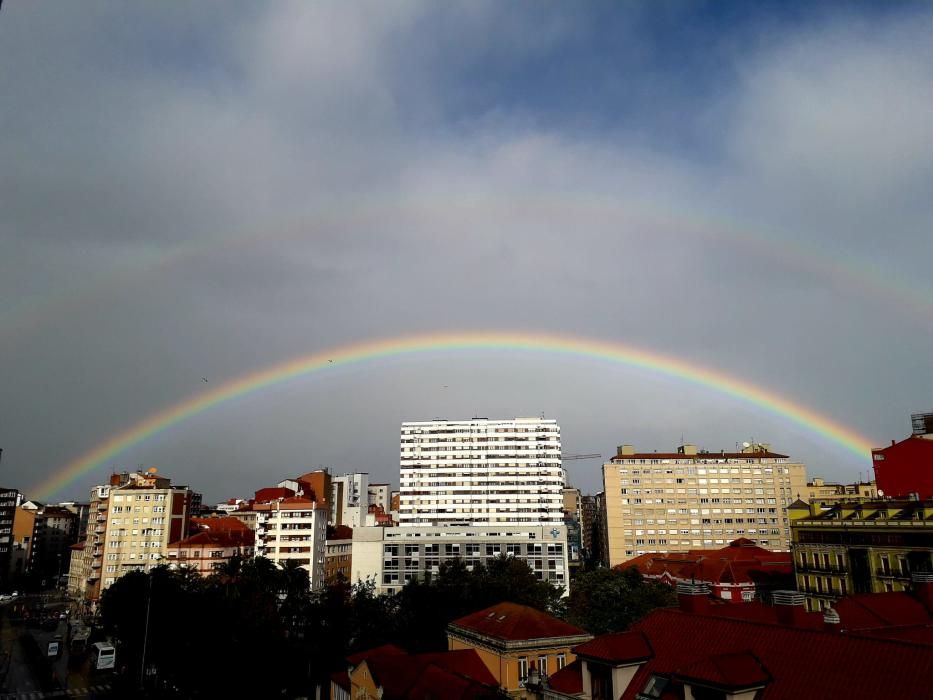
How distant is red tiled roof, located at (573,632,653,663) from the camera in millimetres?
22109

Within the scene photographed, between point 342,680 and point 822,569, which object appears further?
point 822,569

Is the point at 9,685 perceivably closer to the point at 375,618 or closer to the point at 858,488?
the point at 375,618

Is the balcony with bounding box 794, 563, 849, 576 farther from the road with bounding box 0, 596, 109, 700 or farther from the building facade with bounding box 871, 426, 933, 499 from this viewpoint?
the road with bounding box 0, 596, 109, 700

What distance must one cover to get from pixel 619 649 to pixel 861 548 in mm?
41576

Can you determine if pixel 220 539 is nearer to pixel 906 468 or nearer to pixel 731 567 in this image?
pixel 731 567

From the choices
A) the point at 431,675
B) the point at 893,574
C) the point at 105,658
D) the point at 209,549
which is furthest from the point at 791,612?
the point at 209,549

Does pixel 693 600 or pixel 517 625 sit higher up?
pixel 693 600

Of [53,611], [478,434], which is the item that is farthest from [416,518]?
[53,611]

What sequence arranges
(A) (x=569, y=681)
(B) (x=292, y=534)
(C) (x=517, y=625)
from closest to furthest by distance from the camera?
(A) (x=569, y=681)
(C) (x=517, y=625)
(B) (x=292, y=534)

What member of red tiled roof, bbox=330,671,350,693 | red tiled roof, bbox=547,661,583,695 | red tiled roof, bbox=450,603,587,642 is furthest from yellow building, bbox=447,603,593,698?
red tiled roof, bbox=547,661,583,695

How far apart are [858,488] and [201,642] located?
122149 mm

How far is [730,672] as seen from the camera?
17.9 m

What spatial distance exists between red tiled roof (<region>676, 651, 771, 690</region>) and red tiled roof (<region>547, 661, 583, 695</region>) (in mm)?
5968

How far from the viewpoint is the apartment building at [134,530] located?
4444 inches
